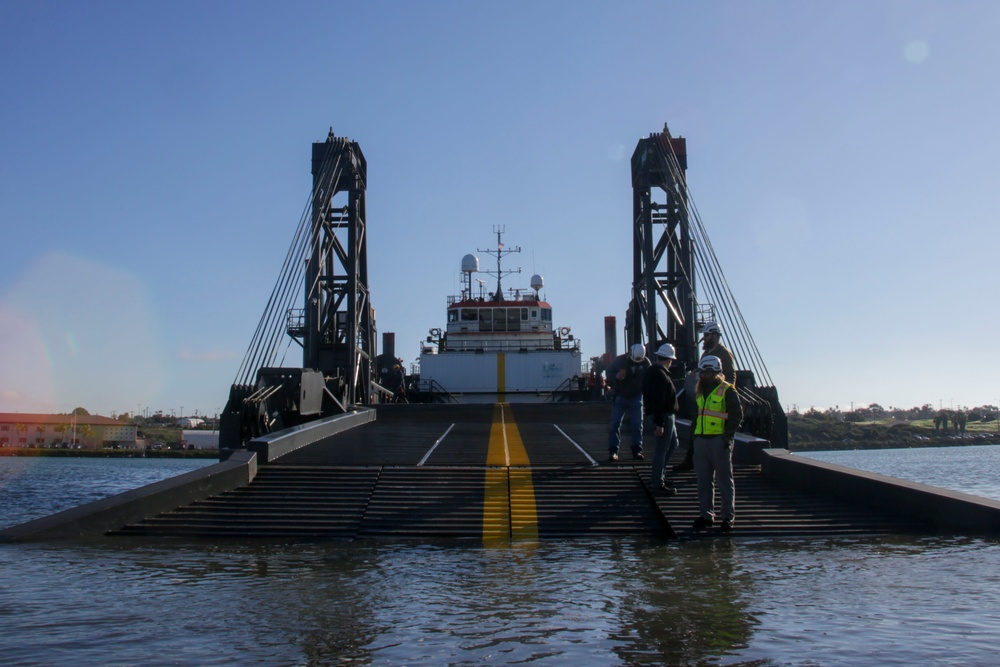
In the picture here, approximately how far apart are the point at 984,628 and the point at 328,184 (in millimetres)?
19390

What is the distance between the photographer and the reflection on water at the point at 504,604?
3988 millimetres

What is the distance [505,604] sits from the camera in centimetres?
501

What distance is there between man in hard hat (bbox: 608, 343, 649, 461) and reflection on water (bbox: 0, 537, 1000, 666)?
384 cm

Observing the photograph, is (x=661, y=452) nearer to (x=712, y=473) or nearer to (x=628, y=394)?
(x=712, y=473)

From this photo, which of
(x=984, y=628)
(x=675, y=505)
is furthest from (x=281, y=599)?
(x=675, y=505)

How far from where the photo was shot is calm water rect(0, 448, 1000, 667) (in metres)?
3.98

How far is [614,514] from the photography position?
28.2ft

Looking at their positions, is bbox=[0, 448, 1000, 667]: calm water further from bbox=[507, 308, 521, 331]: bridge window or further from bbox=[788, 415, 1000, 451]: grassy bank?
bbox=[788, 415, 1000, 451]: grassy bank

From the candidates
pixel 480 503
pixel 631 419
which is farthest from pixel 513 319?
pixel 480 503

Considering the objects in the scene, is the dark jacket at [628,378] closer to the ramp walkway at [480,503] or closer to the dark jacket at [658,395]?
the ramp walkway at [480,503]

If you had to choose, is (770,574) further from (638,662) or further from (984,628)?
(638,662)

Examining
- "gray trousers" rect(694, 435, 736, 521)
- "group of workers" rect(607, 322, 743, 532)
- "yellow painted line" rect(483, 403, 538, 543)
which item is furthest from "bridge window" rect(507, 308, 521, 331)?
"gray trousers" rect(694, 435, 736, 521)

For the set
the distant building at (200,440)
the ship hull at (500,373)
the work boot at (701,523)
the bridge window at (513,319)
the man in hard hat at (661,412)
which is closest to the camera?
the work boot at (701,523)

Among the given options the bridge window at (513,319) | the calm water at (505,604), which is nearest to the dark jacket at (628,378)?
the calm water at (505,604)
